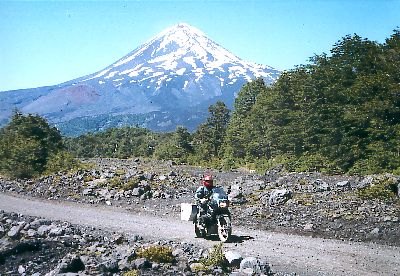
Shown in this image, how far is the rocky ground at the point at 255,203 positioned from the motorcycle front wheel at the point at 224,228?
1307mm

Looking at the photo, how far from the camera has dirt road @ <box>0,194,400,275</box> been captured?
8993mm

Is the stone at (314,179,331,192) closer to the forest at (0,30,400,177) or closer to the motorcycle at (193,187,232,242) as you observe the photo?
the forest at (0,30,400,177)

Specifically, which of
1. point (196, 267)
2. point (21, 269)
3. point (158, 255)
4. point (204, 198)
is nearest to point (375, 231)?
point (204, 198)

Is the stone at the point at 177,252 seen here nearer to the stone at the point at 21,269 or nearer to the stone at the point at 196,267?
the stone at the point at 196,267

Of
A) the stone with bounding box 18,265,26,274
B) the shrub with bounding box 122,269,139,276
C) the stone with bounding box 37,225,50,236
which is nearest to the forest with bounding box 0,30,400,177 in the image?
the stone with bounding box 37,225,50,236

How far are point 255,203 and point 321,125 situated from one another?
1562 cm

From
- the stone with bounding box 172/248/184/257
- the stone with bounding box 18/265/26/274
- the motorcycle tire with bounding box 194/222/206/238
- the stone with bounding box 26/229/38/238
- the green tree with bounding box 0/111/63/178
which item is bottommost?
the stone with bounding box 18/265/26/274

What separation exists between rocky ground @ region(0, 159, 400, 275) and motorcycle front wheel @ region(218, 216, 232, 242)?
1307 mm

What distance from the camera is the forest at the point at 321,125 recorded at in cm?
2678

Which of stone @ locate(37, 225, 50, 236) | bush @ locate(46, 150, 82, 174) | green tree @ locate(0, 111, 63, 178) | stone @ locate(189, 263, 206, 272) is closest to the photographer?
stone @ locate(189, 263, 206, 272)

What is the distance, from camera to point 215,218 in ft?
40.4

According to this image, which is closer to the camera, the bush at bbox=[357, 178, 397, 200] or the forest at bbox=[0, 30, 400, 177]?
the bush at bbox=[357, 178, 397, 200]

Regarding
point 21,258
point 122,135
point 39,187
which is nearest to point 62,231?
point 21,258

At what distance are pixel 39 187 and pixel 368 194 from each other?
20.2 metres
